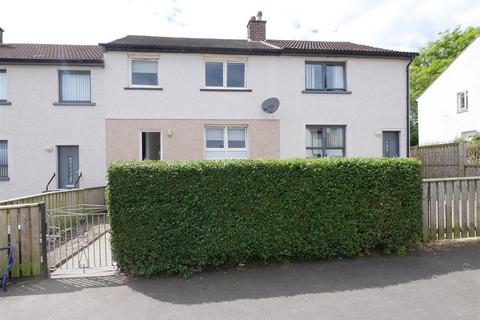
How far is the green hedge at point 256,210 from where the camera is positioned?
455cm

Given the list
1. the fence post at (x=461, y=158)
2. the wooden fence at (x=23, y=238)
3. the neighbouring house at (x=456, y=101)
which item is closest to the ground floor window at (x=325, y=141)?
the fence post at (x=461, y=158)

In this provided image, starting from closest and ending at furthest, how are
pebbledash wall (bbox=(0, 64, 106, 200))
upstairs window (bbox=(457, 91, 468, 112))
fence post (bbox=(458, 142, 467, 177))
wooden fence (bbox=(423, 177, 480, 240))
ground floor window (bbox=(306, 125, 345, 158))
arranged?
wooden fence (bbox=(423, 177, 480, 240)) → fence post (bbox=(458, 142, 467, 177)) → pebbledash wall (bbox=(0, 64, 106, 200)) → ground floor window (bbox=(306, 125, 345, 158)) → upstairs window (bbox=(457, 91, 468, 112))

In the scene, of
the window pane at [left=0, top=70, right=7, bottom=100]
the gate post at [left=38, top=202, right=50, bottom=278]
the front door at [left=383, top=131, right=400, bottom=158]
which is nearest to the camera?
the gate post at [left=38, top=202, right=50, bottom=278]

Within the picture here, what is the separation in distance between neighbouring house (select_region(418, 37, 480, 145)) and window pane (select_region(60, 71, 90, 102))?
20670 mm

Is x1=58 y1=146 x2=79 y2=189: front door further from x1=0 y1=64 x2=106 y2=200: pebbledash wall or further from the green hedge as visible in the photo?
the green hedge

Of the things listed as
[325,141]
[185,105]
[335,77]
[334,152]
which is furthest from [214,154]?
[335,77]

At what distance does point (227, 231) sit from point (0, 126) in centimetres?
1066

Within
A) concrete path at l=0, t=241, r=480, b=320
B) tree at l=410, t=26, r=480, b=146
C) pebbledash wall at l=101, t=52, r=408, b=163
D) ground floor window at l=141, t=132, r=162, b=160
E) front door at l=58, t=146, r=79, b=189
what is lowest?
concrete path at l=0, t=241, r=480, b=320

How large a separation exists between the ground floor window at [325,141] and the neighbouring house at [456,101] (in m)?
11.1

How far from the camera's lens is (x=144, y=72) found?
10.9 metres

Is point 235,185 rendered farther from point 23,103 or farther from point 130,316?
point 23,103

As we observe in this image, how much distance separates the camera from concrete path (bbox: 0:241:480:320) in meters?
3.56

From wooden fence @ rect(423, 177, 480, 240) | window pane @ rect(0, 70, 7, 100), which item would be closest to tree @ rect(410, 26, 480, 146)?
wooden fence @ rect(423, 177, 480, 240)

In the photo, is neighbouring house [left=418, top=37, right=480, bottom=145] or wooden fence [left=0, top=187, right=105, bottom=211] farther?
neighbouring house [left=418, top=37, right=480, bottom=145]
